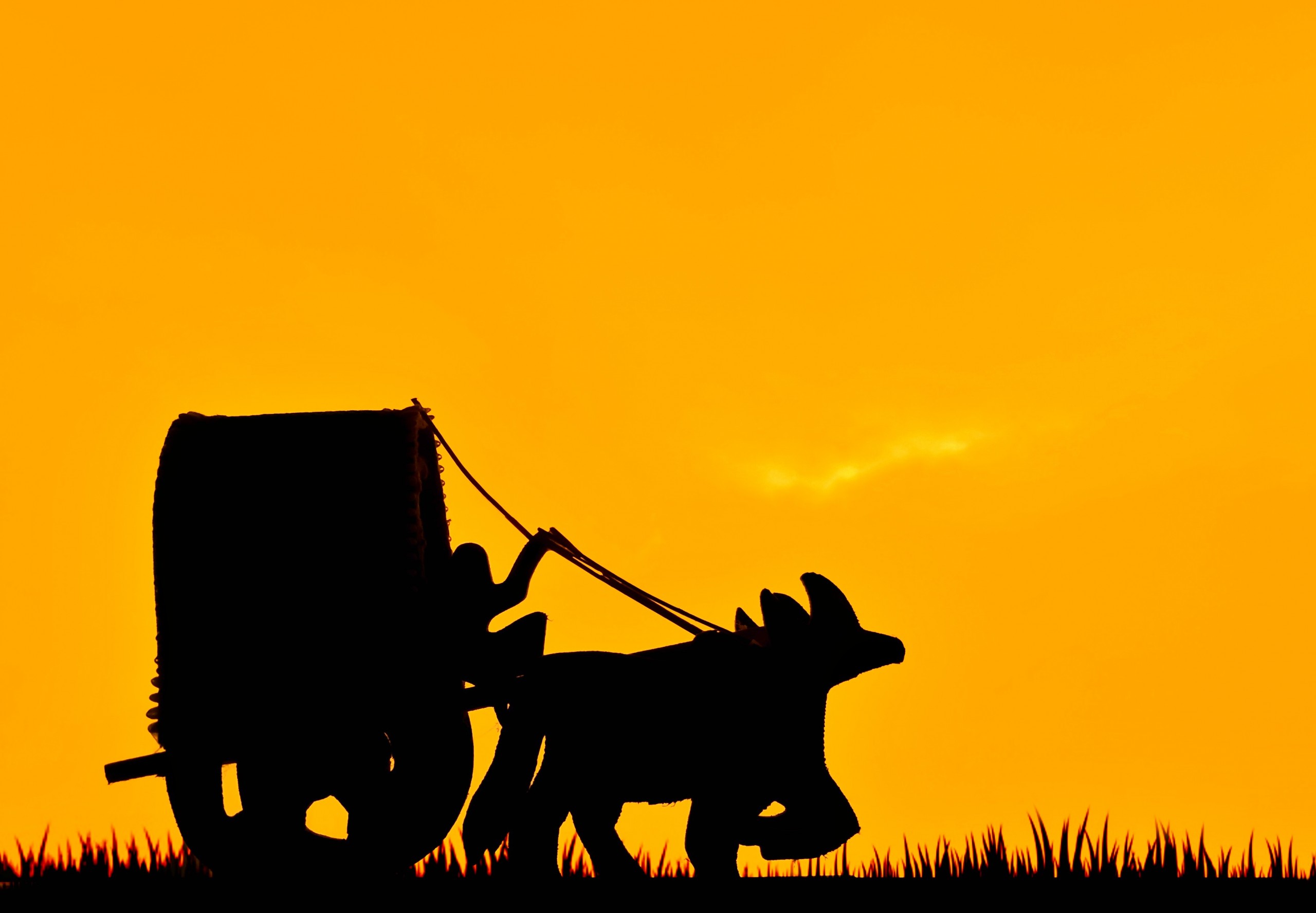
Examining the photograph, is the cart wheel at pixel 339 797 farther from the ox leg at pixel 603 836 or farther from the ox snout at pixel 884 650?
the ox snout at pixel 884 650

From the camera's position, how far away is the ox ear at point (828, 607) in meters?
6.77

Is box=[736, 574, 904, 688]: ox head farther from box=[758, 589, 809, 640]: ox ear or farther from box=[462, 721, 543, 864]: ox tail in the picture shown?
box=[462, 721, 543, 864]: ox tail

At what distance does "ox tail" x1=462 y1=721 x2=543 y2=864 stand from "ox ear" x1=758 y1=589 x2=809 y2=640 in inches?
43.0

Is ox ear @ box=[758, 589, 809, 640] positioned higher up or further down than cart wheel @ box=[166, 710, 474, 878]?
higher up

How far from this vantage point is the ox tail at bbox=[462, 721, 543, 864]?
259 inches

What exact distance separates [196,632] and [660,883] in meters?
2.25

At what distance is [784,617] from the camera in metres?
6.73

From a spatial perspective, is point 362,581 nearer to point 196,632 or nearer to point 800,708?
point 196,632

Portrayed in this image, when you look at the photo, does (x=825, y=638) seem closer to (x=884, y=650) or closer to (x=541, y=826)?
Result: (x=884, y=650)

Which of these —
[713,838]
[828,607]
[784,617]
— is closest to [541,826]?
[713,838]

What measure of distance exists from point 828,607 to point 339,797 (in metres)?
2.23

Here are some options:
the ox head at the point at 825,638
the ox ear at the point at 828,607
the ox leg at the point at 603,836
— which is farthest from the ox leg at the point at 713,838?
the ox ear at the point at 828,607

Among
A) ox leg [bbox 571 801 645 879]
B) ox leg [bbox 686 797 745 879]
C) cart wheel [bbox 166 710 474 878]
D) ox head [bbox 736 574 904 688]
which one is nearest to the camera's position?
cart wheel [bbox 166 710 474 878]

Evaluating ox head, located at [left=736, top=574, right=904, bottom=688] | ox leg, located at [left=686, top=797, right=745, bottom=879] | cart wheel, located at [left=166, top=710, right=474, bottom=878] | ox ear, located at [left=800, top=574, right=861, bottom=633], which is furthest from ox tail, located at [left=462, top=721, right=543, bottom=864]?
ox ear, located at [left=800, top=574, right=861, bottom=633]
